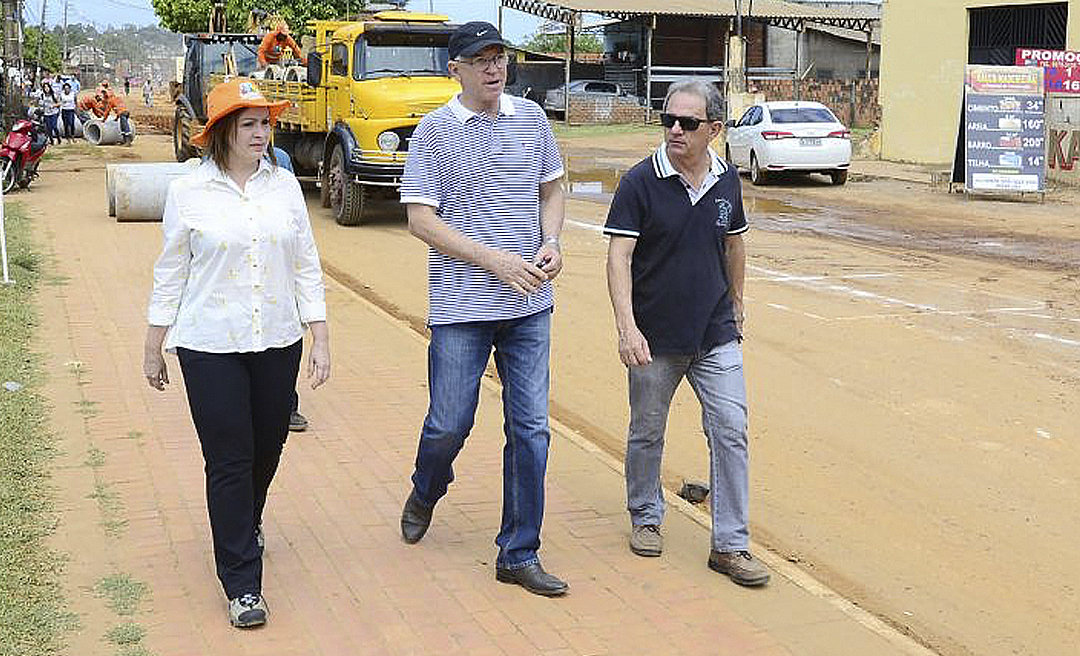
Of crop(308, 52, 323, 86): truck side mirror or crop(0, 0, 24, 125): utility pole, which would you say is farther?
crop(0, 0, 24, 125): utility pole

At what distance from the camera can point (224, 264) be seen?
15.6ft

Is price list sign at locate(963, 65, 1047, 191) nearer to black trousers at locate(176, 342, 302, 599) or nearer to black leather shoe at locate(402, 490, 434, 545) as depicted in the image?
black leather shoe at locate(402, 490, 434, 545)

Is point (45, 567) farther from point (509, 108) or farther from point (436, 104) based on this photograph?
point (436, 104)

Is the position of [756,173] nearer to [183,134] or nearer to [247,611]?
[183,134]

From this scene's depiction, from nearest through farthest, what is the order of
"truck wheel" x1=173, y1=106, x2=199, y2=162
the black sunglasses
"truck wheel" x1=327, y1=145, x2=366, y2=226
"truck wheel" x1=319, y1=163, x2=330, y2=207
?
the black sunglasses
"truck wheel" x1=327, y1=145, x2=366, y2=226
"truck wheel" x1=319, y1=163, x2=330, y2=207
"truck wheel" x1=173, y1=106, x2=199, y2=162

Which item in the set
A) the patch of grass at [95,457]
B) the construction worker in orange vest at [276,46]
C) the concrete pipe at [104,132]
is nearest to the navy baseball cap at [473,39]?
the patch of grass at [95,457]

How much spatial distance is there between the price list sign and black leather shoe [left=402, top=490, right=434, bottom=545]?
17566 millimetres

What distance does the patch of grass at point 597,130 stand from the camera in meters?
44.8

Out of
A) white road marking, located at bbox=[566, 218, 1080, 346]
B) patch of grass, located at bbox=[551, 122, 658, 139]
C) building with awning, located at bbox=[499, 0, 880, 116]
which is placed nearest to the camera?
white road marking, located at bbox=[566, 218, 1080, 346]

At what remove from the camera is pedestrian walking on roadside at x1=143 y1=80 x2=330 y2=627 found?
4.74m

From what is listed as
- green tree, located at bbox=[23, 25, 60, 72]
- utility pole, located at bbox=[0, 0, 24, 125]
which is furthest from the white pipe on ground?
green tree, located at bbox=[23, 25, 60, 72]

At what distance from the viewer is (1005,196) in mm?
21719

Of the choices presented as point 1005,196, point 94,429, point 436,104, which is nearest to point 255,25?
point 436,104

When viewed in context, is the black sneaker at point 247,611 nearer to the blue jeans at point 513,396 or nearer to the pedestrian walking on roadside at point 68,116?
the blue jeans at point 513,396
